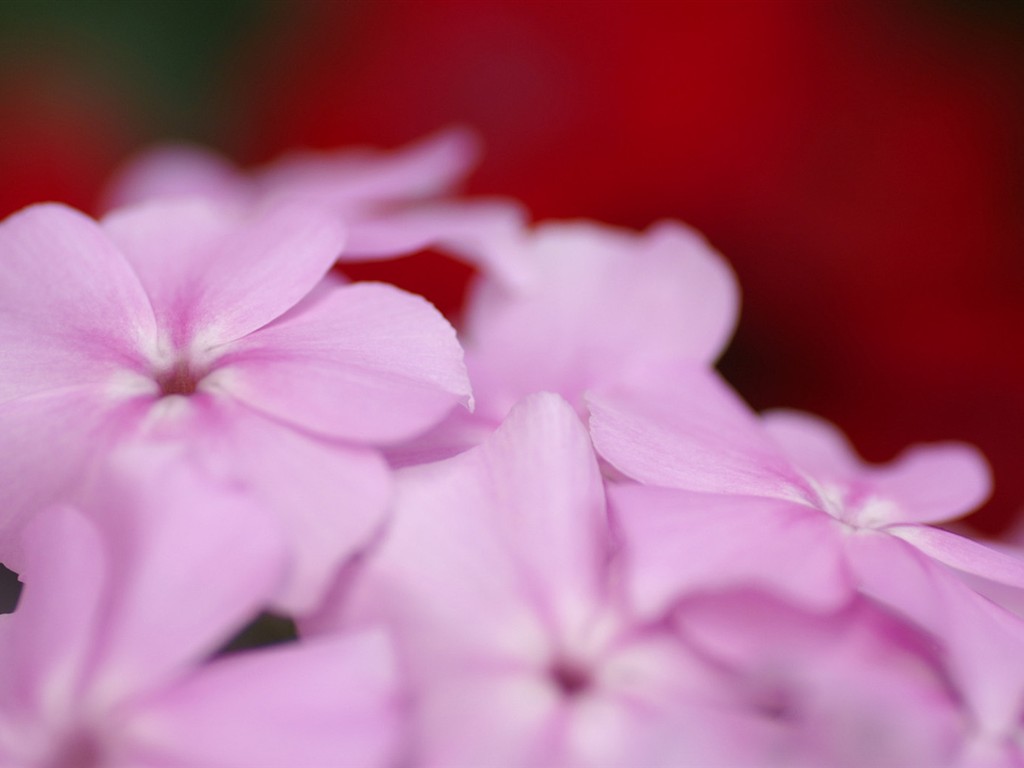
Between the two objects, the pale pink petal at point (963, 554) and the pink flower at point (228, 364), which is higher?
the pink flower at point (228, 364)

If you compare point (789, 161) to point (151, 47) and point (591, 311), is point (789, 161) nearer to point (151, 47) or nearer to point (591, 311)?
point (591, 311)

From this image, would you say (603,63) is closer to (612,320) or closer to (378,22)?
(378,22)

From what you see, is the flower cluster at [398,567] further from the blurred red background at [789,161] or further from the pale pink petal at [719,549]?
the blurred red background at [789,161]

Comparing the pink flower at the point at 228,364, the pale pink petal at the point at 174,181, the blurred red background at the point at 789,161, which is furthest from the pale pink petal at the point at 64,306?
the blurred red background at the point at 789,161

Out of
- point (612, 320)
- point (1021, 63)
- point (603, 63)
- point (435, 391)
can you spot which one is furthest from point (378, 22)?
point (435, 391)

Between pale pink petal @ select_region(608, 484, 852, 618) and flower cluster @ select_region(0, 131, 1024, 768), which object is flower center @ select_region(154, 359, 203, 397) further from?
pale pink petal @ select_region(608, 484, 852, 618)

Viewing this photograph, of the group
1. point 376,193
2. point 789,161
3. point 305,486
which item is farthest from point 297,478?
point 789,161
